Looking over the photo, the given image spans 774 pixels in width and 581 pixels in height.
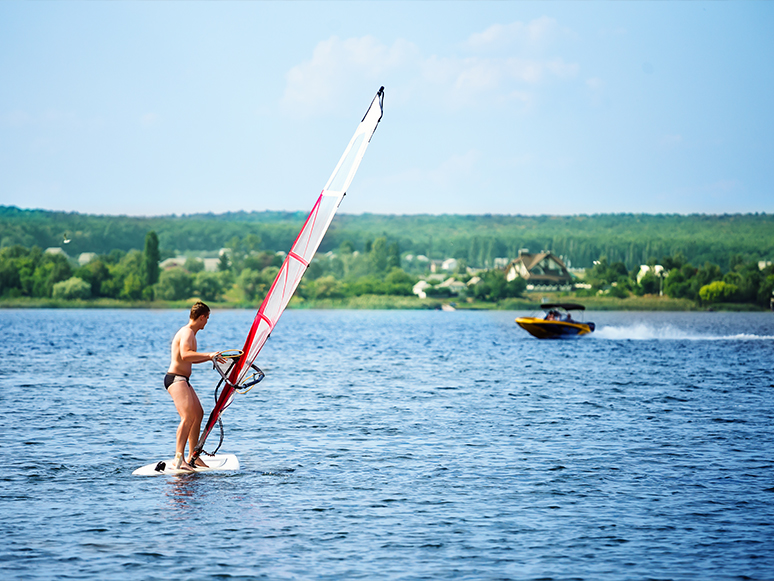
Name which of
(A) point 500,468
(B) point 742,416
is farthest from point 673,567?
(B) point 742,416

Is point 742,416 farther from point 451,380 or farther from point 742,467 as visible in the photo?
point 451,380

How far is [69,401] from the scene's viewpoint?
86.7 ft

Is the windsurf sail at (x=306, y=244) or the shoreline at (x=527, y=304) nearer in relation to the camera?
the windsurf sail at (x=306, y=244)

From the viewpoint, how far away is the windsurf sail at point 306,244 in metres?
11.9

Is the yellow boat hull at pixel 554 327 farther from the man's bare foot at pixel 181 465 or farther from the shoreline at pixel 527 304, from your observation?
the shoreline at pixel 527 304

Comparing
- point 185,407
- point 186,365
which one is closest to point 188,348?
point 186,365

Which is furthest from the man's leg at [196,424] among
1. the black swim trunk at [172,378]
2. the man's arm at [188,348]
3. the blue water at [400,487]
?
the blue water at [400,487]

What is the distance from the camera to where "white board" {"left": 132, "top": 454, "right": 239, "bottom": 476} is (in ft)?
47.8

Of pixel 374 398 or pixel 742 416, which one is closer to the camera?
pixel 742 416

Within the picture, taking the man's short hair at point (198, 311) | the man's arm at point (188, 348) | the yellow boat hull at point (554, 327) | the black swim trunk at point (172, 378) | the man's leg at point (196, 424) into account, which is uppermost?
the man's short hair at point (198, 311)

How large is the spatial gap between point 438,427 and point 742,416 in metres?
8.15

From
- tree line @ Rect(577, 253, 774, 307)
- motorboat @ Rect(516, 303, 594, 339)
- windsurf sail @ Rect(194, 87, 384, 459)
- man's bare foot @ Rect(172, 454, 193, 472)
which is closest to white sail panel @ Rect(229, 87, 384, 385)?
windsurf sail @ Rect(194, 87, 384, 459)

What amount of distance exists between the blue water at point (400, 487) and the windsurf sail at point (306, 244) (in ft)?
6.39

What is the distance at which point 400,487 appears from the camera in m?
14.2
